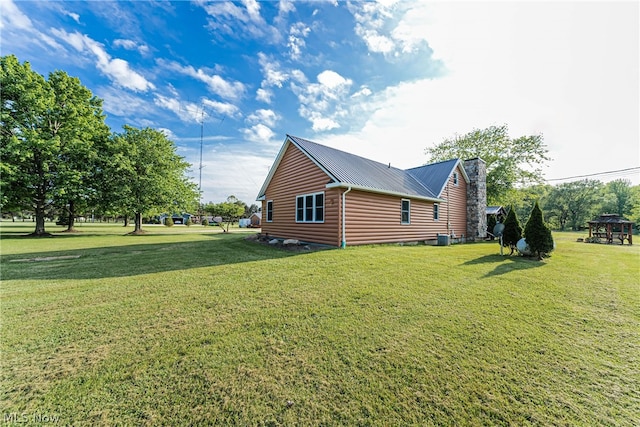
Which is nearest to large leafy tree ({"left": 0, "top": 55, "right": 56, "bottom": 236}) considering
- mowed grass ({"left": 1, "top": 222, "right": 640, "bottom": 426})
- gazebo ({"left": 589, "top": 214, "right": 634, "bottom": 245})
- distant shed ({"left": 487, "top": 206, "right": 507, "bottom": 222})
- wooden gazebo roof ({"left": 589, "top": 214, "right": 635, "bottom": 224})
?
mowed grass ({"left": 1, "top": 222, "right": 640, "bottom": 426})

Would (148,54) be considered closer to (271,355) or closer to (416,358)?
(271,355)

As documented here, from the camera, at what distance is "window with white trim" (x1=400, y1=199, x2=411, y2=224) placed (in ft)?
40.1

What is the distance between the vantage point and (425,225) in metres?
13.8

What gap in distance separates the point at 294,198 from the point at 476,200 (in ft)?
46.1

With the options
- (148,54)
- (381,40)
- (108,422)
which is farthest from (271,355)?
(148,54)

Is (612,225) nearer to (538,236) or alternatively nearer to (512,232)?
(512,232)

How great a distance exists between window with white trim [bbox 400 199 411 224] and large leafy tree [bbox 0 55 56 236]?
2257 cm

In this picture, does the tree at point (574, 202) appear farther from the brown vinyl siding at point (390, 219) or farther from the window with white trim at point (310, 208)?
the window with white trim at point (310, 208)

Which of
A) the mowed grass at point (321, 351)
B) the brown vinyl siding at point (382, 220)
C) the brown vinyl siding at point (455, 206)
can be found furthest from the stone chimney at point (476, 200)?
the mowed grass at point (321, 351)

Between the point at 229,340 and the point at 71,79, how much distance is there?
25839 millimetres

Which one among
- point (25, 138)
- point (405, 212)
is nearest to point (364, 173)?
point (405, 212)

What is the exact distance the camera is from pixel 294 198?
12.4 m

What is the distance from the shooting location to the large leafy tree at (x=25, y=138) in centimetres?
1458

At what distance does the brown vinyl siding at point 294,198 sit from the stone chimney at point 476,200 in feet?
42.8
